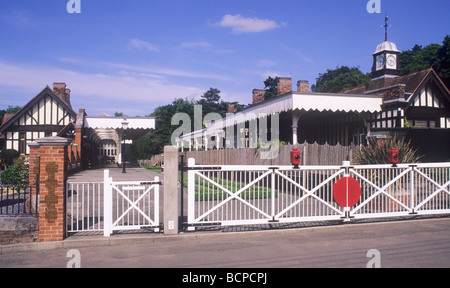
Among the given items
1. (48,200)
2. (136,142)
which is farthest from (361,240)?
(136,142)

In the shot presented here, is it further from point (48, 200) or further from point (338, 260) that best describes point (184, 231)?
point (338, 260)

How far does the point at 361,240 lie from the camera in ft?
24.1

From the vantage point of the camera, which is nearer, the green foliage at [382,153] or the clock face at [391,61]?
the green foliage at [382,153]

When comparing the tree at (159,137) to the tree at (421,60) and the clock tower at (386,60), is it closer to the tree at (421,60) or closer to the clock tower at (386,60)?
the clock tower at (386,60)

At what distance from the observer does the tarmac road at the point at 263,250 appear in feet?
19.4

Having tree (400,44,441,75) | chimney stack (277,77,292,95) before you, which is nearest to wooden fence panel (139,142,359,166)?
chimney stack (277,77,292,95)

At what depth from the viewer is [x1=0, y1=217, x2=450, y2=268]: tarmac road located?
19.4ft

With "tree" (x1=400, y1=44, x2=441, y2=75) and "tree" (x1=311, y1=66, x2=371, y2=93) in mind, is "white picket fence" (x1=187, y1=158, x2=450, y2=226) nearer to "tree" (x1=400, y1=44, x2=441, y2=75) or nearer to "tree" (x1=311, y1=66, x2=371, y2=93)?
"tree" (x1=400, y1=44, x2=441, y2=75)

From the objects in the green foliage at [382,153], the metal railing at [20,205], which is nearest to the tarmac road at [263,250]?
the metal railing at [20,205]

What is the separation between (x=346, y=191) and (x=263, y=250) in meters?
2.96

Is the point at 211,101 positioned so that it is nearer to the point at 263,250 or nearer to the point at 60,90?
the point at 60,90

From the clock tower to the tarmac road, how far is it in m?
19.5

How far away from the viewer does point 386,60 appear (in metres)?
25.5

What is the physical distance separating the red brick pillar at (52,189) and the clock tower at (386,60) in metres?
23.5
